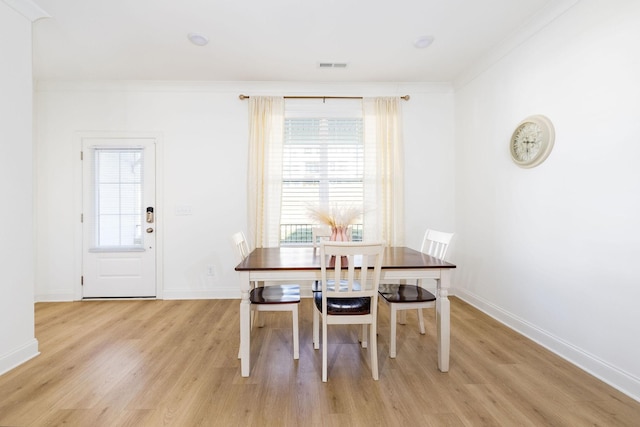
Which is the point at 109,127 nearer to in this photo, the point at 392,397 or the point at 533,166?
the point at 392,397

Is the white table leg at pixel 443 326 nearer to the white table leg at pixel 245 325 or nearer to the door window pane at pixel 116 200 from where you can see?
the white table leg at pixel 245 325

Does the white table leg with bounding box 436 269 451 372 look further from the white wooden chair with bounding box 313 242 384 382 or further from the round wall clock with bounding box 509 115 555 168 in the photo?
the round wall clock with bounding box 509 115 555 168

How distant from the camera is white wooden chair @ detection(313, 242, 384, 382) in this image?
174 centimetres

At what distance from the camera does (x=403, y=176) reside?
369cm

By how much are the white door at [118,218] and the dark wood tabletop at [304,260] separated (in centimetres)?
189

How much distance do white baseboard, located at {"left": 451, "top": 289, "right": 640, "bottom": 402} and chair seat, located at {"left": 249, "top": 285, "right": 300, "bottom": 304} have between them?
2.10 meters

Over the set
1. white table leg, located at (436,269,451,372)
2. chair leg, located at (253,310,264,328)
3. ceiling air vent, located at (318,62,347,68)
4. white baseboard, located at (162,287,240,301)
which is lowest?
chair leg, located at (253,310,264,328)

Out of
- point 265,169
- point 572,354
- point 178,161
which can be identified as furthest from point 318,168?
point 572,354

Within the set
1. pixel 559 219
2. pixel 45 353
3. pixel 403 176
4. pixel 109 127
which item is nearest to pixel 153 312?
pixel 45 353

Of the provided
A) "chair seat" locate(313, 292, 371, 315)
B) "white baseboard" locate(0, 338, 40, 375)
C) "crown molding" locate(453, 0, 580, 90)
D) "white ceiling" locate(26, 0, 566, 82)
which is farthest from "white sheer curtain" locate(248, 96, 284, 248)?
"crown molding" locate(453, 0, 580, 90)

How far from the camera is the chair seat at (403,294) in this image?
2.09 m

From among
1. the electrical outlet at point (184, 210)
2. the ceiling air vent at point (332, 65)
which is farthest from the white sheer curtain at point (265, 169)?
the electrical outlet at point (184, 210)

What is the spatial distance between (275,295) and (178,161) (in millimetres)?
2427

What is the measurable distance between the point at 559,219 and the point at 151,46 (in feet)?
13.4
